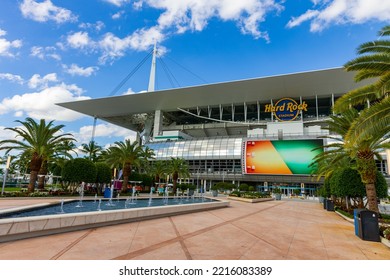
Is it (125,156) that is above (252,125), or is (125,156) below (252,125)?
below

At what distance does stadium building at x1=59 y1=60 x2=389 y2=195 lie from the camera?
6125cm

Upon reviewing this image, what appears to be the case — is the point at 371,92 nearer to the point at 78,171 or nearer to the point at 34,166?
the point at 78,171

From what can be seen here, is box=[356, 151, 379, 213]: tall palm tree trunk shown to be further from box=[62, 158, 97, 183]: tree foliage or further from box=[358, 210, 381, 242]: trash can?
box=[62, 158, 97, 183]: tree foliage

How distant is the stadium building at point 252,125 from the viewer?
61.2 metres

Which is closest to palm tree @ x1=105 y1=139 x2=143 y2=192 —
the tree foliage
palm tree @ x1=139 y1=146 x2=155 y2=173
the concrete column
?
palm tree @ x1=139 y1=146 x2=155 y2=173

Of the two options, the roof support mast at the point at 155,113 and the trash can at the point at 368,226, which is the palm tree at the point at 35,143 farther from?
the roof support mast at the point at 155,113

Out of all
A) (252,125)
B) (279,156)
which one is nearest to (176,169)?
(279,156)

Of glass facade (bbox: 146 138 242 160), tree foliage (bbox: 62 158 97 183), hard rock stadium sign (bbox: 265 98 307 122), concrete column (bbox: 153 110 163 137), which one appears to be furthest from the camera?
concrete column (bbox: 153 110 163 137)

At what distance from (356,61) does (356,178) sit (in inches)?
412

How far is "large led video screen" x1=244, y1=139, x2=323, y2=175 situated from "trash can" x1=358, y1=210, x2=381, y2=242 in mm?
53665

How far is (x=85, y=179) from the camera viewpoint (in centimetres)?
2728

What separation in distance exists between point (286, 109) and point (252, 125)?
12013 mm

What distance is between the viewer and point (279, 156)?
62438mm

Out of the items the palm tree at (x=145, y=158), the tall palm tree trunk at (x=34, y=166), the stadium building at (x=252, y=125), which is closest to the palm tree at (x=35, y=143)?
the tall palm tree trunk at (x=34, y=166)
